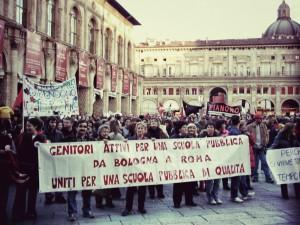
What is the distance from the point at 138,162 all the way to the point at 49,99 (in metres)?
4.47

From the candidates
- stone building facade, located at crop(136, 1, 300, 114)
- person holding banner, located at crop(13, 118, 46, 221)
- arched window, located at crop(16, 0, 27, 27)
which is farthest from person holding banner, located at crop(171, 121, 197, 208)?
stone building facade, located at crop(136, 1, 300, 114)

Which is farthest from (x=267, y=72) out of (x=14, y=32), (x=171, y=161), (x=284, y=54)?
(x=171, y=161)

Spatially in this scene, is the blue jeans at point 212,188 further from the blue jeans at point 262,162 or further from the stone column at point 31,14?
the stone column at point 31,14

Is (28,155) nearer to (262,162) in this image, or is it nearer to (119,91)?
(262,162)

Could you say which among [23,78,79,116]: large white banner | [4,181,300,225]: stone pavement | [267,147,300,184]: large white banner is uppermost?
[23,78,79,116]: large white banner

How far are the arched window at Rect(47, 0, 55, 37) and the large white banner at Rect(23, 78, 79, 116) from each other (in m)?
14.0

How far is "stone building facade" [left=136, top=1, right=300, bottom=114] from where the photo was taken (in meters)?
65.8

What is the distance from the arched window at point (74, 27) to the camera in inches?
1119

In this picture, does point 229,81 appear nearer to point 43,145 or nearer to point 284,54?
point 284,54

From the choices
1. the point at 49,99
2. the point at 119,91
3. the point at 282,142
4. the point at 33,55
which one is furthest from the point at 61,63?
the point at 282,142

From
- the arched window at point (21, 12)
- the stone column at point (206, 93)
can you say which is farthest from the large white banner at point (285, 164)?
the stone column at point (206, 93)

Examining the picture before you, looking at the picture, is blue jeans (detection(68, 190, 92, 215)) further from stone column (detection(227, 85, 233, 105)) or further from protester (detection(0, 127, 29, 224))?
stone column (detection(227, 85, 233, 105))

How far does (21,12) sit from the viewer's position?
2166 cm

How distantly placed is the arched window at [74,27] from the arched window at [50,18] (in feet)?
9.68
